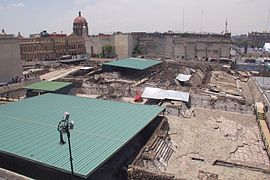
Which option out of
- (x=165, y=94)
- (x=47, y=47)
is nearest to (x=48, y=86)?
(x=165, y=94)

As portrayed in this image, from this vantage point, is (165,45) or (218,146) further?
(165,45)

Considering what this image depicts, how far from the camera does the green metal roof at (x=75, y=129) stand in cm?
1284

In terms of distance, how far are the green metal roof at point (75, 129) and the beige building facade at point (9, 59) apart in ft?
58.9

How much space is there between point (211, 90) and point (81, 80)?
17041mm

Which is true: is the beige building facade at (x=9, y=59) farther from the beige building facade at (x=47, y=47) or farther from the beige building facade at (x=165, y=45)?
the beige building facade at (x=165, y=45)

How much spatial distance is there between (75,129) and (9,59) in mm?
26441

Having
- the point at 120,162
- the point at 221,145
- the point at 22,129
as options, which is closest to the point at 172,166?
the point at 120,162

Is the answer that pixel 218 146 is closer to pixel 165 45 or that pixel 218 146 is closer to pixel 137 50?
pixel 165 45

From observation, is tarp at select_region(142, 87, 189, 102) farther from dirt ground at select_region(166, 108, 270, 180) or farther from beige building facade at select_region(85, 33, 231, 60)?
beige building facade at select_region(85, 33, 231, 60)

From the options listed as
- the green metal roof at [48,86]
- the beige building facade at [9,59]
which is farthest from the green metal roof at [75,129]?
the beige building facade at [9,59]

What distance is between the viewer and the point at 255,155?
1852 cm

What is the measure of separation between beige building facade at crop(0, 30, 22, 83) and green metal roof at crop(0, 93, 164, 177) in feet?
58.9

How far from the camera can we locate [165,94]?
89.9ft

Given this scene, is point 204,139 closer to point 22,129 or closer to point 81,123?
point 81,123
